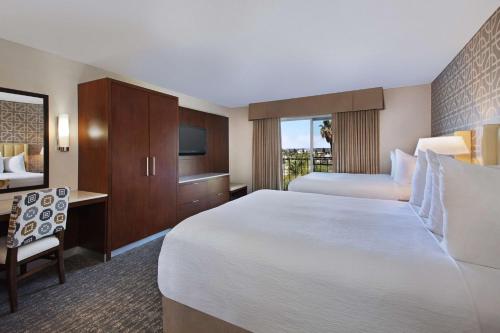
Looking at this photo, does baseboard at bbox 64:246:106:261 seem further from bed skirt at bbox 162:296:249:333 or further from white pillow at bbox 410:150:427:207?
white pillow at bbox 410:150:427:207

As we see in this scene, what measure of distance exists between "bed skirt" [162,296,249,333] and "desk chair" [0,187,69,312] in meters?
1.32

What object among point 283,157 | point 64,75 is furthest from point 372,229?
point 283,157

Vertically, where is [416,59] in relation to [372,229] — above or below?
above

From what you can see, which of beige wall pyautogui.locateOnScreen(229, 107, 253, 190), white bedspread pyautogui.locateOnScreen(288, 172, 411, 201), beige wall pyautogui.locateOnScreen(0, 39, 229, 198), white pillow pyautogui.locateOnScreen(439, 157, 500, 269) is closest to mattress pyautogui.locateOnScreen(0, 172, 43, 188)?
beige wall pyautogui.locateOnScreen(0, 39, 229, 198)

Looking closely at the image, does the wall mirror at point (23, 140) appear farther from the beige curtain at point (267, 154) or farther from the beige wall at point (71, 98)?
the beige curtain at point (267, 154)

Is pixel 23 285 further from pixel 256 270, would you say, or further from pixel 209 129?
pixel 209 129

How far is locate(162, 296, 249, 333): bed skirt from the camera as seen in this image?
121 centimetres

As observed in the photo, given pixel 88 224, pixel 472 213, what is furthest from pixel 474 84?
pixel 88 224

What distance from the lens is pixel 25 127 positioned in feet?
8.02

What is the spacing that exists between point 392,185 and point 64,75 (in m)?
4.30

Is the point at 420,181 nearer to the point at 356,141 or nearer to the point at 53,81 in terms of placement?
the point at 356,141

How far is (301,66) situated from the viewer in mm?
3090

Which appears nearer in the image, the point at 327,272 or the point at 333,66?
the point at 327,272

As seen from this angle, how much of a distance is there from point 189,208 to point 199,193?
0.33 m
